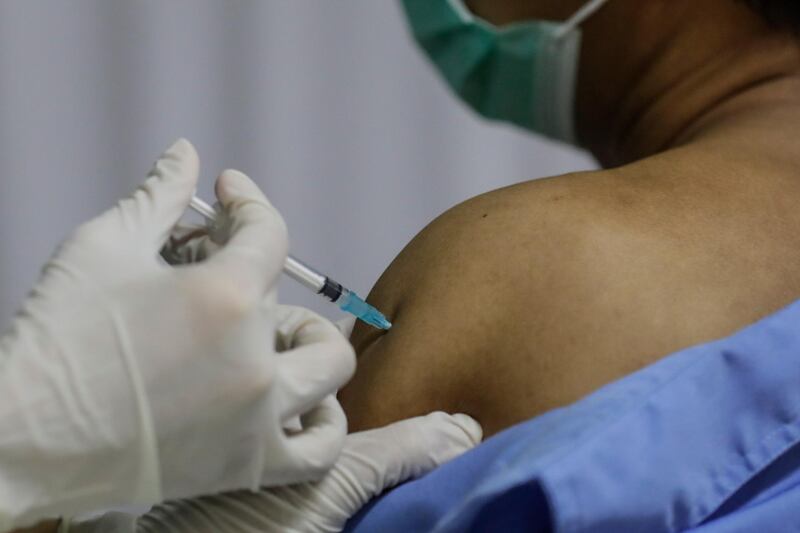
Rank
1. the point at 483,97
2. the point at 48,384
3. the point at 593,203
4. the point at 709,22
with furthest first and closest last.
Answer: the point at 483,97
the point at 709,22
the point at 593,203
the point at 48,384

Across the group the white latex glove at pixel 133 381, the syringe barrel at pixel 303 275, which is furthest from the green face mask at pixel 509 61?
the white latex glove at pixel 133 381

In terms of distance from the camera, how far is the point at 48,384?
1.89 feet

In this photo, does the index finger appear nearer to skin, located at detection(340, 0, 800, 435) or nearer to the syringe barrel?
the syringe barrel

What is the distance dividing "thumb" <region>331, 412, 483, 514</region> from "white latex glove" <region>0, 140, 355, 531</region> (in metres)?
0.08

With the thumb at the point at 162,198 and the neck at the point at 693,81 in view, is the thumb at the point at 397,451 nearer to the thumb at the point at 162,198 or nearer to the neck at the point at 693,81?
the thumb at the point at 162,198

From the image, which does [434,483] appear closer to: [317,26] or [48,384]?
[48,384]

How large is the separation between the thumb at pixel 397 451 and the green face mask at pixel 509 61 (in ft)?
2.11

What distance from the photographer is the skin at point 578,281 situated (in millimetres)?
728

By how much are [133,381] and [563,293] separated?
0.34m

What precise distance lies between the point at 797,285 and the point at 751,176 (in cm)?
12

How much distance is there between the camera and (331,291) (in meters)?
0.81

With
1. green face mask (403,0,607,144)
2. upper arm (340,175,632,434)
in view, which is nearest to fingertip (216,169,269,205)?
upper arm (340,175,632,434)

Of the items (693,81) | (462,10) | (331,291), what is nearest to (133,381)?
(331,291)

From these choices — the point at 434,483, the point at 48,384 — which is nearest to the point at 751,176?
the point at 434,483
